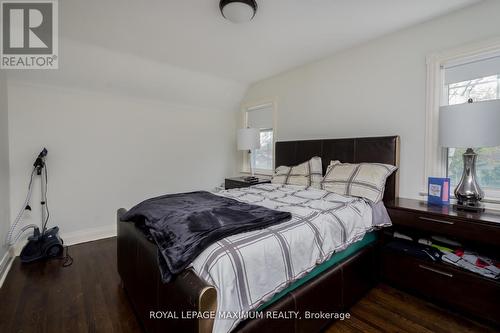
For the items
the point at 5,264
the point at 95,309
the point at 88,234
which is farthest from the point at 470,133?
the point at 5,264

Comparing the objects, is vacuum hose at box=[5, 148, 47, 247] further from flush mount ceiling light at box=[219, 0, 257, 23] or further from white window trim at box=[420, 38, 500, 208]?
white window trim at box=[420, 38, 500, 208]

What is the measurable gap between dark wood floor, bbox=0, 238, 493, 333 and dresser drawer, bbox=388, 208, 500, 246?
62 cm

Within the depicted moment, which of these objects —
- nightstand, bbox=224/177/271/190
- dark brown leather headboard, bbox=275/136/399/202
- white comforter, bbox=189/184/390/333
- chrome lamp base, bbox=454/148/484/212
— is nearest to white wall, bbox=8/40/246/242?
nightstand, bbox=224/177/271/190

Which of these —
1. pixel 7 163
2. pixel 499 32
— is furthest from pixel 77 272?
pixel 499 32

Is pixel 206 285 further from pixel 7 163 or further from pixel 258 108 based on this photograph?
pixel 258 108

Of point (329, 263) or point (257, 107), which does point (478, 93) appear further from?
point (257, 107)

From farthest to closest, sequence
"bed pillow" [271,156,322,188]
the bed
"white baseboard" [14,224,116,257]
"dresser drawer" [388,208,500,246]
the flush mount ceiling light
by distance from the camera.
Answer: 1. "white baseboard" [14,224,116,257]
2. "bed pillow" [271,156,322,188]
3. the flush mount ceiling light
4. "dresser drawer" [388,208,500,246]
5. the bed

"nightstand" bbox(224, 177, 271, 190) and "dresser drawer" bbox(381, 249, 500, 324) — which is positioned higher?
"nightstand" bbox(224, 177, 271, 190)

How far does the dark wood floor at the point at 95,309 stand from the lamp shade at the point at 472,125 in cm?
131

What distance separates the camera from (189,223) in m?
1.32

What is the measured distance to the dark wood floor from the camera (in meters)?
1.59

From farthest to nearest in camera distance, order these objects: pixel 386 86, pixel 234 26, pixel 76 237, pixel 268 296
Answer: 1. pixel 76 237
2. pixel 386 86
3. pixel 234 26
4. pixel 268 296

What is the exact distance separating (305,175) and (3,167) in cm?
331

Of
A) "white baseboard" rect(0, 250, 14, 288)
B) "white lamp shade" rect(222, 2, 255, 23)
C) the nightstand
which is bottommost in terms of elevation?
"white baseboard" rect(0, 250, 14, 288)
